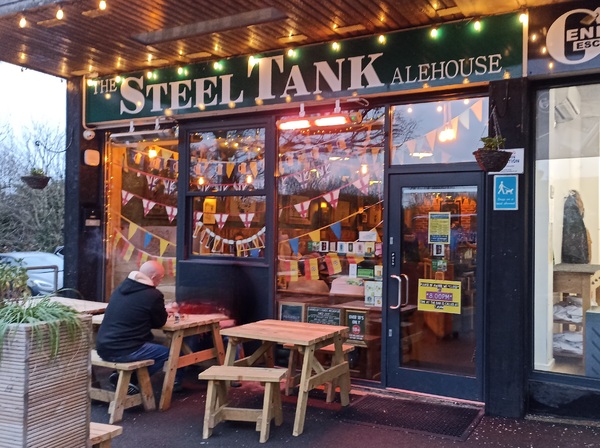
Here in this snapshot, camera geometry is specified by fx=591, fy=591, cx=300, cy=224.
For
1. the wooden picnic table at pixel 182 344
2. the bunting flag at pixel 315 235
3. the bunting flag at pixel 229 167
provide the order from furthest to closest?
the bunting flag at pixel 229 167 < the bunting flag at pixel 315 235 < the wooden picnic table at pixel 182 344

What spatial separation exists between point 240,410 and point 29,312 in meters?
2.34

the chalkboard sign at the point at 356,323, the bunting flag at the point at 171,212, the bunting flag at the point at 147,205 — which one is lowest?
the chalkboard sign at the point at 356,323

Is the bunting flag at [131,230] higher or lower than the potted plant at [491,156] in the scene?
lower

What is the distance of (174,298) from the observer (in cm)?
734

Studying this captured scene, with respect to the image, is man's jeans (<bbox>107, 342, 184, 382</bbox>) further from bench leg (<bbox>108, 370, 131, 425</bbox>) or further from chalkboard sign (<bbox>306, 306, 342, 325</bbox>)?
chalkboard sign (<bbox>306, 306, 342, 325</bbox>)

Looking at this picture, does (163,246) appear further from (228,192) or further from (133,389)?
(133,389)

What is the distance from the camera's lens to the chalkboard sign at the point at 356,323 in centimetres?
A: 618

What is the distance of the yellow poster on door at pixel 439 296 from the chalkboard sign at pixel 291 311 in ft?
4.52

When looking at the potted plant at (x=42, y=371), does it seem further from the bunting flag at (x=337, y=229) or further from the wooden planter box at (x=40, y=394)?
the bunting flag at (x=337, y=229)

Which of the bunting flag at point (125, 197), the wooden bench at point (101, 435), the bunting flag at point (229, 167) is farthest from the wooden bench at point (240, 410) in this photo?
the bunting flag at point (125, 197)

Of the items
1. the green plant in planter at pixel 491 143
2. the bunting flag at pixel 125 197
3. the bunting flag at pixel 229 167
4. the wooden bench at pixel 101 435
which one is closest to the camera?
the wooden bench at pixel 101 435

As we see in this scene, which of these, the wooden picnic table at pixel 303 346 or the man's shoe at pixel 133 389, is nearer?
the wooden picnic table at pixel 303 346

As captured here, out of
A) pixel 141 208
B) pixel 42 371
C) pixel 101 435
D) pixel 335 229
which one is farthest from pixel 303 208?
pixel 42 371

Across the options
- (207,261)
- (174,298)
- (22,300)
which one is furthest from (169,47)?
(22,300)
